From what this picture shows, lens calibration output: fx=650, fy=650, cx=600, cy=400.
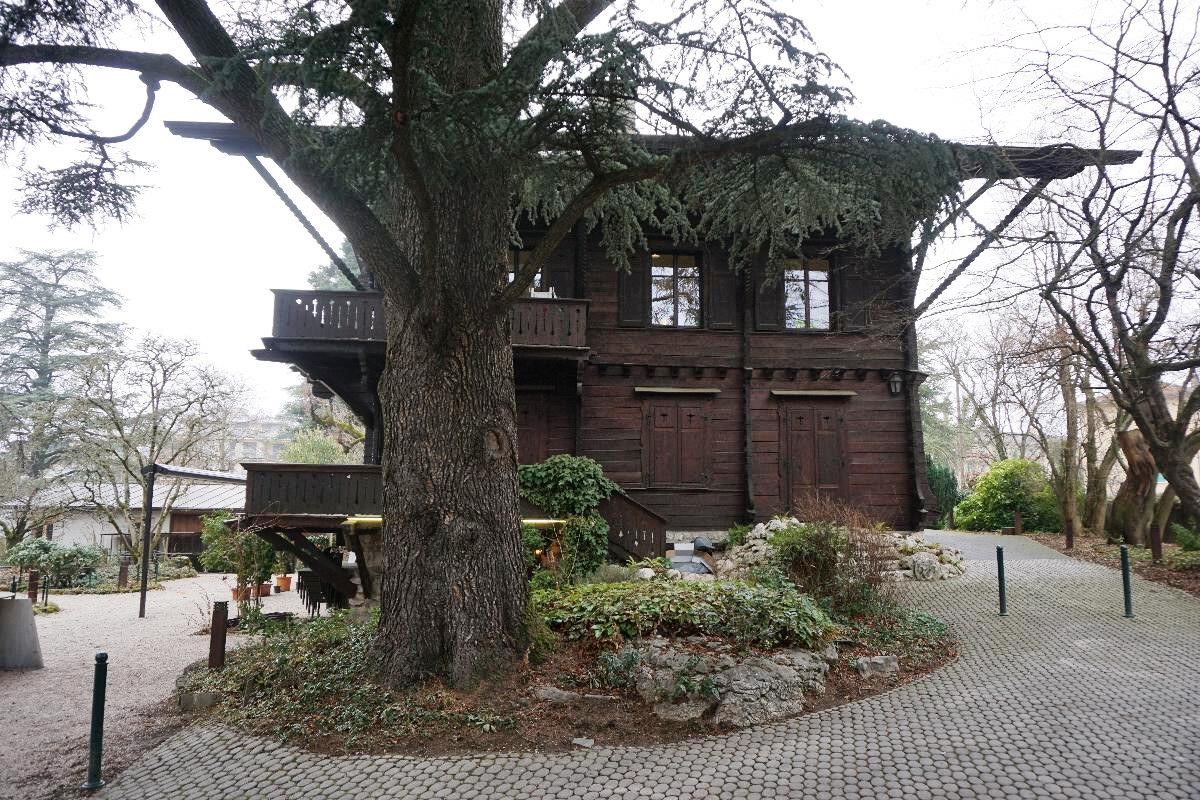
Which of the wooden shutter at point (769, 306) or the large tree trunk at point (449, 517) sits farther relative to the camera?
the wooden shutter at point (769, 306)

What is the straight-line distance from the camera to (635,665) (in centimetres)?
566

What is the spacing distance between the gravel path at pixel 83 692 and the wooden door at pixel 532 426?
20.6 feet

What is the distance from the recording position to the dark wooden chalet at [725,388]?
45.0 feet

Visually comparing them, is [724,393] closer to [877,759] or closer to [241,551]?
[241,551]

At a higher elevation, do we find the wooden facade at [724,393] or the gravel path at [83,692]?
the wooden facade at [724,393]

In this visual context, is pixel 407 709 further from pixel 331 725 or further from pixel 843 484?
pixel 843 484

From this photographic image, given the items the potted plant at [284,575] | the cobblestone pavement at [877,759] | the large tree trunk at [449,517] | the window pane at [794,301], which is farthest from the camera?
the potted plant at [284,575]

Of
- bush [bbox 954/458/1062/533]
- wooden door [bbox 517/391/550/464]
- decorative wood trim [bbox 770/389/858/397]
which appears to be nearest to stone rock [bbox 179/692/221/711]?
wooden door [bbox 517/391/550/464]

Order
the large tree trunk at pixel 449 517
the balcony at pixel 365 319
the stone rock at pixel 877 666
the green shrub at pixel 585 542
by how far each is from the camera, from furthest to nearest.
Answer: the balcony at pixel 365 319
the green shrub at pixel 585 542
the stone rock at pixel 877 666
the large tree trunk at pixel 449 517

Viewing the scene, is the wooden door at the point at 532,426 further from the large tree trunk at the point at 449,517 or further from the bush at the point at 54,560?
the bush at the point at 54,560

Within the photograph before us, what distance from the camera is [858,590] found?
8.05m

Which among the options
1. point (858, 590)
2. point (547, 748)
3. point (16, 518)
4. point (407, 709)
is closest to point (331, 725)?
point (407, 709)

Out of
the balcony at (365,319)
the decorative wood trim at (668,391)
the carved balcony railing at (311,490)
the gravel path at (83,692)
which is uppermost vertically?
the balcony at (365,319)

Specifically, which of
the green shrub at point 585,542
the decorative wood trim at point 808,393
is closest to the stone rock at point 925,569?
the decorative wood trim at point 808,393
